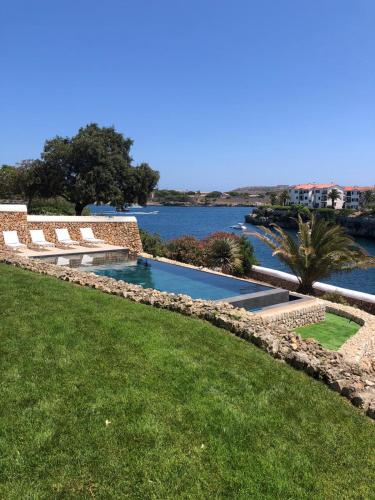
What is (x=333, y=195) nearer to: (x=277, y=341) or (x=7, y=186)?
(x=7, y=186)

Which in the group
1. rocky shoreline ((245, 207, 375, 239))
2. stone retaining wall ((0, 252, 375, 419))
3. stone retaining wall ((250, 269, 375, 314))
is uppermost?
stone retaining wall ((0, 252, 375, 419))

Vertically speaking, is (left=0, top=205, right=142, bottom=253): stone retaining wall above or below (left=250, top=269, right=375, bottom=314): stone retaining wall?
above

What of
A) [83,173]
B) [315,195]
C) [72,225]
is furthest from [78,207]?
[315,195]

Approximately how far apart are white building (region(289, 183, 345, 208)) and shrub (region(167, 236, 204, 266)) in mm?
124708

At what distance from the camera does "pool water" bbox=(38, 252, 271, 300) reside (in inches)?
495

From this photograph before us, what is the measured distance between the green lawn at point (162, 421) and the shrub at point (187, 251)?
524 inches

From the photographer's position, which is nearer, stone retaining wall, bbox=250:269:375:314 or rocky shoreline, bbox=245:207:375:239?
stone retaining wall, bbox=250:269:375:314

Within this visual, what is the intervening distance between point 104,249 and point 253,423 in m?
15.5

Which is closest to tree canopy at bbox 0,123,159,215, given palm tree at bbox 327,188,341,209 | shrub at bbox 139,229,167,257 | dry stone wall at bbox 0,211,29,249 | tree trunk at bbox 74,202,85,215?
tree trunk at bbox 74,202,85,215

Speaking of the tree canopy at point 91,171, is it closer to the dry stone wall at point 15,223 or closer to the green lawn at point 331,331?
the dry stone wall at point 15,223

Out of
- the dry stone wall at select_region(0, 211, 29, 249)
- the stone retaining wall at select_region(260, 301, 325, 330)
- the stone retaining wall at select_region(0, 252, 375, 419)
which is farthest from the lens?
the dry stone wall at select_region(0, 211, 29, 249)

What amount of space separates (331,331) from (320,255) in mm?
5529

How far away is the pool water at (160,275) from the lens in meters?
12.6

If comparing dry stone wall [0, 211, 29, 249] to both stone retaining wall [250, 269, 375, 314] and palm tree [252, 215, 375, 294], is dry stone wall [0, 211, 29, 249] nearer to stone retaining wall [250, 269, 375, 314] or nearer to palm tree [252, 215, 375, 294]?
palm tree [252, 215, 375, 294]
